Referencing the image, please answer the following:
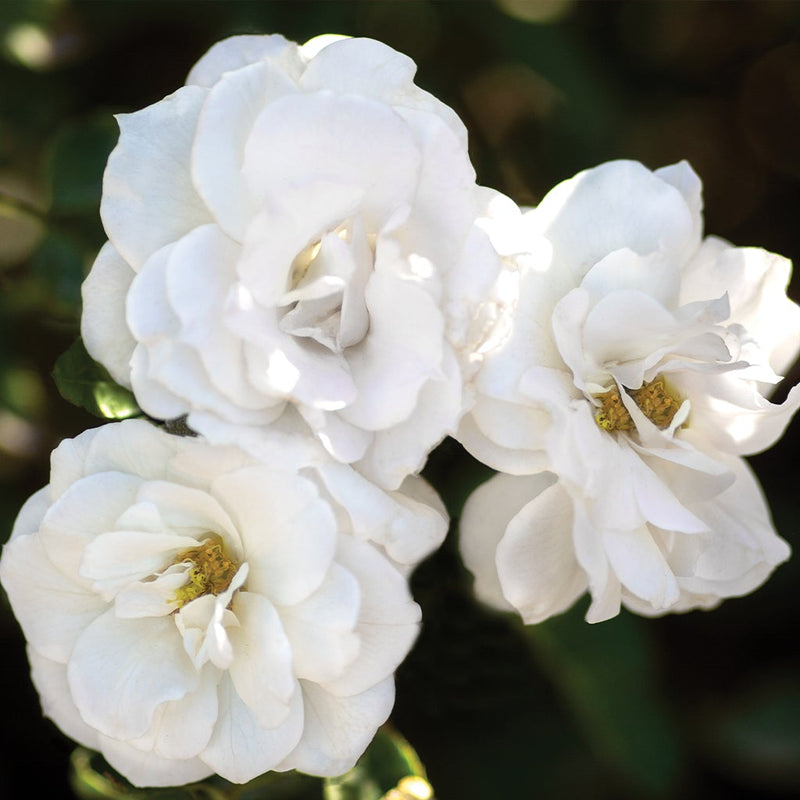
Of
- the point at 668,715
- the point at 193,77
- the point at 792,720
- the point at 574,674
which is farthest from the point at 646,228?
the point at 792,720

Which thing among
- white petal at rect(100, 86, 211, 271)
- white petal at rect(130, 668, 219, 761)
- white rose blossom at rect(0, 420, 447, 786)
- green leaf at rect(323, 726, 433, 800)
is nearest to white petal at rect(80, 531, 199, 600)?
white rose blossom at rect(0, 420, 447, 786)

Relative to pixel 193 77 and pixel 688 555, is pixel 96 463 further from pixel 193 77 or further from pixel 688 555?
pixel 688 555

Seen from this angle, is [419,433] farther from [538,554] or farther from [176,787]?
[176,787]

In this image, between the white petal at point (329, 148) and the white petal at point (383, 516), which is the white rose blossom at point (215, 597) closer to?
the white petal at point (383, 516)

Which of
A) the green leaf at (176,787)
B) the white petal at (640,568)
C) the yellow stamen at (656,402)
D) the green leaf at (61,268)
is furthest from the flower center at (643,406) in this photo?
the green leaf at (61,268)

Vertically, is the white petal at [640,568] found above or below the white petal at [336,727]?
above

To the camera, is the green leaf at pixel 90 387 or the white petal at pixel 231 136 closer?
the white petal at pixel 231 136

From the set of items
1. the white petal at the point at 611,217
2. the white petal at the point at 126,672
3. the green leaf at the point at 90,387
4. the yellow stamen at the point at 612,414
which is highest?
the white petal at the point at 611,217
